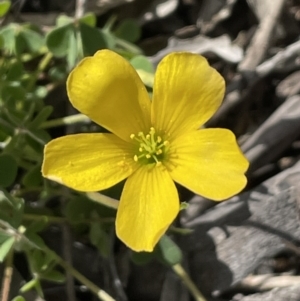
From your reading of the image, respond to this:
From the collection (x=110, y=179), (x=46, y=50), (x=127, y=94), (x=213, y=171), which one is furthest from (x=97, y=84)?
(x=46, y=50)

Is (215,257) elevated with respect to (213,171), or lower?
lower

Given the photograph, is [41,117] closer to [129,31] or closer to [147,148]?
[147,148]

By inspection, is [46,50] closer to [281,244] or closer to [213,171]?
[213,171]

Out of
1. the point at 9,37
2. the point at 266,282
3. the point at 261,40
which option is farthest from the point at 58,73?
the point at 266,282

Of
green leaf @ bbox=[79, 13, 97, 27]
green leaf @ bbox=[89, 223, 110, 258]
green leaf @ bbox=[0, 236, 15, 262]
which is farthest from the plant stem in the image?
green leaf @ bbox=[79, 13, 97, 27]

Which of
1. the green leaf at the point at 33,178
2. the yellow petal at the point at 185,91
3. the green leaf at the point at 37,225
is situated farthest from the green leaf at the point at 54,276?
the yellow petal at the point at 185,91

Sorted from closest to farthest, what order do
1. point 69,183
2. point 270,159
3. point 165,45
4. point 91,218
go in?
point 69,183 → point 91,218 → point 270,159 → point 165,45

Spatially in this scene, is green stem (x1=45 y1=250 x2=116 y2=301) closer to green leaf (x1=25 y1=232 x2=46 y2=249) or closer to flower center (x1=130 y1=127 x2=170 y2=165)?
green leaf (x1=25 y1=232 x2=46 y2=249)
